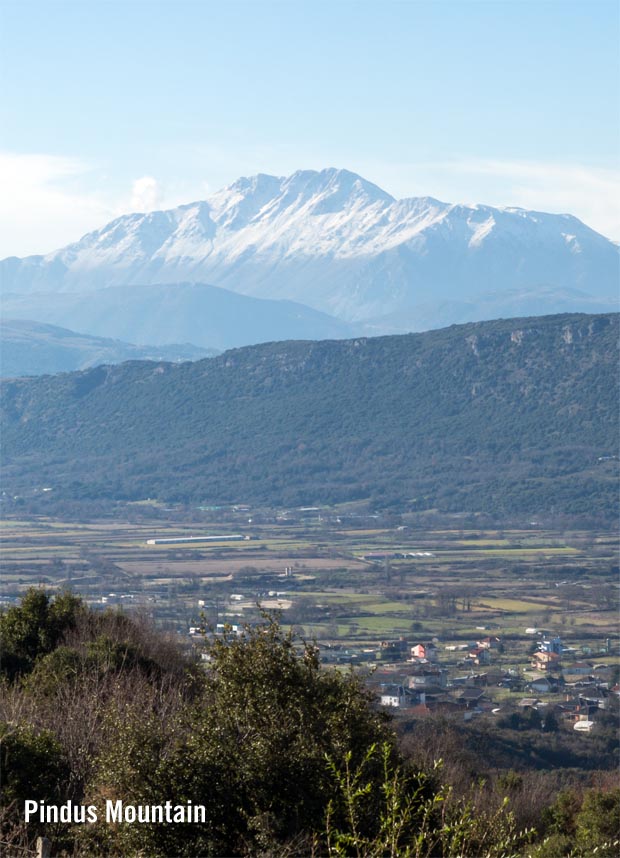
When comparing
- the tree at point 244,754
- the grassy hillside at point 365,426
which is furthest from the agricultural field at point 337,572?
the tree at point 244,754

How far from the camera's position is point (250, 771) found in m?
10.8

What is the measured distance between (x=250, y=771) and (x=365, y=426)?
352 feet

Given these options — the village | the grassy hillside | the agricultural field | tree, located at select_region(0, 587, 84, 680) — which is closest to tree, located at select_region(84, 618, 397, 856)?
the village

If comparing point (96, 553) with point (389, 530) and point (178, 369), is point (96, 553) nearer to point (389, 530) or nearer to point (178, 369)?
point (389, 530)

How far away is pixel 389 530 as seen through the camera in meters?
99.4

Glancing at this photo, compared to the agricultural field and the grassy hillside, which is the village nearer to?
the agricultural field

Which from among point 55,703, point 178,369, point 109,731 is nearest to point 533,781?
point 55,703

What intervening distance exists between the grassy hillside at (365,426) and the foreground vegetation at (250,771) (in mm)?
91665

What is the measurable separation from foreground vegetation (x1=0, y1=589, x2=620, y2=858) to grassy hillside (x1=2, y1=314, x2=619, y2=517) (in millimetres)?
91665

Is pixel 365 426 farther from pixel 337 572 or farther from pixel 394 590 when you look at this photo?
pixel 394 590

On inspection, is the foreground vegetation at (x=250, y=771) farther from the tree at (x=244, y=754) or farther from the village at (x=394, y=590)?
the village at (x=394, y=590)

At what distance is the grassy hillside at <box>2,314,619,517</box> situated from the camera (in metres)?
110

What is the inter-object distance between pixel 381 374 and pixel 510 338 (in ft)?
38.0

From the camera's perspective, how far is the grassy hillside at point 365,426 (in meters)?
110
